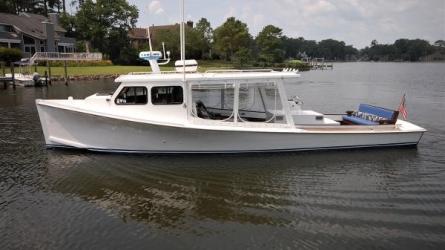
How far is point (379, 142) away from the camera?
49.5 feet

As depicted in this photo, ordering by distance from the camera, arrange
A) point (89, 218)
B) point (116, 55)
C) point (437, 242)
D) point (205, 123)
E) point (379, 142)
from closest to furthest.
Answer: point (437, 242), point (89, 218), point (205, 123), point (379, 142), point (116, 55)

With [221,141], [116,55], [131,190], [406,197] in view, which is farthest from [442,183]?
[116,55]

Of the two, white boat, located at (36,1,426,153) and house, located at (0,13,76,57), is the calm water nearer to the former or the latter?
white boat, located at (36,1,426,153)

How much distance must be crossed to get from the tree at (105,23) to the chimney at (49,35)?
8267 millimetres

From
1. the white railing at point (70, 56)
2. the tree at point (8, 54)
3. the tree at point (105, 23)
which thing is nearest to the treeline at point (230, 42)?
the tree at point (105, 23)

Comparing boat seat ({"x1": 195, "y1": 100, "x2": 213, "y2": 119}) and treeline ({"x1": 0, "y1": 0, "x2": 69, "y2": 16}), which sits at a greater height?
treeline ({"x1": 0, "y1": 0, "x2": 69, "y2": 16})

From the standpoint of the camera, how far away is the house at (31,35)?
206 feet

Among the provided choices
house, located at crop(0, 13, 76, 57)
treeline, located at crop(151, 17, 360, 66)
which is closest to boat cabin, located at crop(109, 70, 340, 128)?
house, located at crop(0, 13, 76, 57)

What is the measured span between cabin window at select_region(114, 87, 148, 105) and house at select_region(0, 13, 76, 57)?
185 ft

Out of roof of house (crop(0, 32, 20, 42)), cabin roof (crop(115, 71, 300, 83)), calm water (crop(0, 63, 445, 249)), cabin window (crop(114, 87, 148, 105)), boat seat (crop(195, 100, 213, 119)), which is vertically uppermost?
roof of house (crop(0, 32, 20, 42))

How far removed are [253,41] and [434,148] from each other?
9999cm

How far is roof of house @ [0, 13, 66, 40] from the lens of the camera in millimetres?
64188

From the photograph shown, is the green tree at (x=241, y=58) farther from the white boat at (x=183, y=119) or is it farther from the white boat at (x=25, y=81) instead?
the white boat at (x=183, y=119)

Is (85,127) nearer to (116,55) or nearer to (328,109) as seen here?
(328,109)
